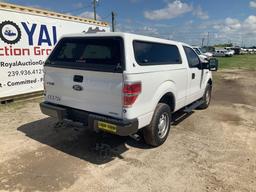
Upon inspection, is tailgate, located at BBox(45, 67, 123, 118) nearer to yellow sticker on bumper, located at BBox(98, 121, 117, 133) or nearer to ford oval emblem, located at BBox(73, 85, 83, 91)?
ford oval emblem, located at BBox(73, 85, 83, 91)

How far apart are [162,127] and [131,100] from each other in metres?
1.43

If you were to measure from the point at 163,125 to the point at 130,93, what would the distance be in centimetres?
152

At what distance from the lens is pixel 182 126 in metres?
6.02

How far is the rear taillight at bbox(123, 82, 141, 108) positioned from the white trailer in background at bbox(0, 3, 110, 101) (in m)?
4.56

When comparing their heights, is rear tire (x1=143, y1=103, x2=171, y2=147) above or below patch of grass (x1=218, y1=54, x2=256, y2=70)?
below

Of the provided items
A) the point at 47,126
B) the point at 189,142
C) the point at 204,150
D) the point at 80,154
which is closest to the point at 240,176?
the point at 204,150

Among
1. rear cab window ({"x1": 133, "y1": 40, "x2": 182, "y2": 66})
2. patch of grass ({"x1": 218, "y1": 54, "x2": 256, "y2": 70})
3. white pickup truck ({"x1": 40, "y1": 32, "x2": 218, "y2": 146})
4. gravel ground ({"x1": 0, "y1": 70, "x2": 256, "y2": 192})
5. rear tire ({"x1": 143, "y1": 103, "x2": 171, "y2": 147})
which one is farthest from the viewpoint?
patch of grass ({"x1": 218, "y1": 54, "x2": 256, "y2": 70})

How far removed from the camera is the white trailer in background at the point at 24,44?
7770mm

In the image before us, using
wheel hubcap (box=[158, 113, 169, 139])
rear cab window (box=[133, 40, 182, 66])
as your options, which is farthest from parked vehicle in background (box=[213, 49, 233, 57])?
wheel hubcap (box=[158, 113, 169, 139])

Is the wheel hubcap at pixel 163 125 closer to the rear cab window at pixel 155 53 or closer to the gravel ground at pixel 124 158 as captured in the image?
the gravel ground at pixel 124 158

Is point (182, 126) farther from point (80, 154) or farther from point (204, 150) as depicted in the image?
point (80, 154)

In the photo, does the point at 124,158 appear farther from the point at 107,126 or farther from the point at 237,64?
the point at 237,64

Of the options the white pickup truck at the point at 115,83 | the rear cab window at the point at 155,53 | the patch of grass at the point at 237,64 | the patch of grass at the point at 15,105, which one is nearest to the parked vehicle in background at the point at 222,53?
the patch of grass at the point at 237,64

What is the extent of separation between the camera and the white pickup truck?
3.68 meters
